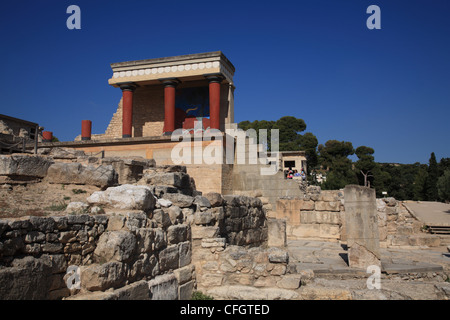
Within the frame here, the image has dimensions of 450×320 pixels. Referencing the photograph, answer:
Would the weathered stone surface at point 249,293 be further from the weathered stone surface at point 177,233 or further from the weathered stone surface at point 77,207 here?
the weathered stone surface at point 77,207

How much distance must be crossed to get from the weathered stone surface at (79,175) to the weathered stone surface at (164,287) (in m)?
1.58

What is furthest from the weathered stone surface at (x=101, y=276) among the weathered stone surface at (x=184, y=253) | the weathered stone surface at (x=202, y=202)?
the weathered stone surface at (x=202, y=202)

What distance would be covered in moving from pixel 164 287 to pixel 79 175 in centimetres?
199

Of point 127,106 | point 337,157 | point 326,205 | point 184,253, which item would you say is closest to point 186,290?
point 184,253

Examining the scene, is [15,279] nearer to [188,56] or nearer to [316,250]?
[316,250]

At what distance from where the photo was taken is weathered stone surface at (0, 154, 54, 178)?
426 centimetres

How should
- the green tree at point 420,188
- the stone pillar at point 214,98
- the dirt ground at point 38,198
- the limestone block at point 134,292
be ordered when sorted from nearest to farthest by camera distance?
the limestone block at point 134,292 → the dirt ground at point 38,198 → the stone pillar at point 214,98 → the green tree at point 420,188

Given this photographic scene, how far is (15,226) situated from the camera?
2.65 metres

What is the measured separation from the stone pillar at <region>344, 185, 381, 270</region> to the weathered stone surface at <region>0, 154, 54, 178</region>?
611 cm

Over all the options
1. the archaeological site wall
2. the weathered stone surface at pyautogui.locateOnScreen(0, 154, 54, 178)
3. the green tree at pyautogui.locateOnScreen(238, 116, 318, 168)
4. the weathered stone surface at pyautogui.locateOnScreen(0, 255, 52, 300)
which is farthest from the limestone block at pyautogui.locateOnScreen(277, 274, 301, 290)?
the green tree at pyautogui.locateOnScreen(238, 116, 318, 168)

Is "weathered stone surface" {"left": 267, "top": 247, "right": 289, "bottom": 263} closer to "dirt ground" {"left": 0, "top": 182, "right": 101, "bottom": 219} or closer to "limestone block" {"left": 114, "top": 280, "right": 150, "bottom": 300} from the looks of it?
"limestone block" {"left": 114, "top": 280, "right": 150, "bottom": 300}

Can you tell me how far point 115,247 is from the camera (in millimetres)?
3287

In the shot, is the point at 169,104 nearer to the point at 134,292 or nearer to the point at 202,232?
the point at 202,232

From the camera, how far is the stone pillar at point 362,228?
24.1 feet
